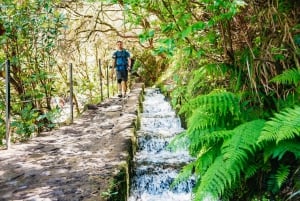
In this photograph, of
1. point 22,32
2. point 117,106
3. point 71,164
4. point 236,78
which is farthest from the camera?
point 117,106

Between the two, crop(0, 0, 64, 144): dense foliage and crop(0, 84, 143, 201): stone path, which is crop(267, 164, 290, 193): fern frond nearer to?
crop(0, 84, 143, 201): stone path

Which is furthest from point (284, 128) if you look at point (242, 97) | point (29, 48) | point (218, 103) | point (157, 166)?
point (29, 48)

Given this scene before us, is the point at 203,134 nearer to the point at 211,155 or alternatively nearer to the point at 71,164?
the point at 211,155

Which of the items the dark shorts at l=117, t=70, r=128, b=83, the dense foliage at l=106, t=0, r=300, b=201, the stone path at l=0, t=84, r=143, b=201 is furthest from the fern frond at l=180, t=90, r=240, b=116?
the dark shorts at l=117, t=70, r=128, b=83

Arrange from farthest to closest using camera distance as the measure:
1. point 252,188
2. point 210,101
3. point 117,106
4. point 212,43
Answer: point 117,106 → point 212,43 → point 252,188 → point 210,101

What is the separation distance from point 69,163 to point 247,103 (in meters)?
2.51

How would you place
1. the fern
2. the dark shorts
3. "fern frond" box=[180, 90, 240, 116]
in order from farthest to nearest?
the dark shorts → "fern frond" box=[180, 90, 240, 116] → the fern

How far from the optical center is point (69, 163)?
16.7 ft

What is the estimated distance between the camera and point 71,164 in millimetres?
5031

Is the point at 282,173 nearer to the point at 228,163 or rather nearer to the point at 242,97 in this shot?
the point at 228,163

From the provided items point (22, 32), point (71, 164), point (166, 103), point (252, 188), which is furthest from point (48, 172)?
point (166, 103)

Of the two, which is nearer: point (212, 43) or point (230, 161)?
point (230, 161)

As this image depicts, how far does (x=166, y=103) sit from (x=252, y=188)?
29.0 feet

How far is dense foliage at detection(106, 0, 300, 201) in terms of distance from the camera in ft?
10.3
